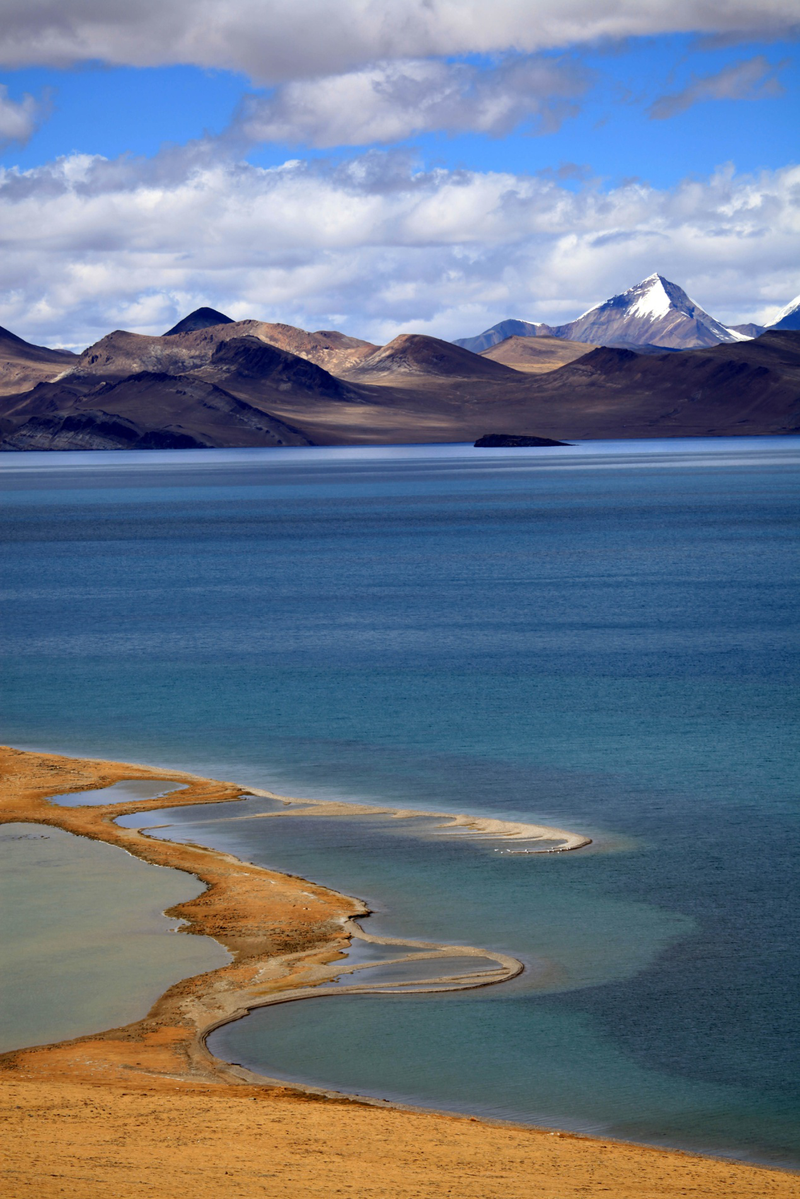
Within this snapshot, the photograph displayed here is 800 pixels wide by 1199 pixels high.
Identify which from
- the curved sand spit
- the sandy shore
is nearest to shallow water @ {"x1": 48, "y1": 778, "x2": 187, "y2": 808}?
the curved sand spit

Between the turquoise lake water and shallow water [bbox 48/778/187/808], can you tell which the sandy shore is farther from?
shallow water [bbox 48/778/187/808]

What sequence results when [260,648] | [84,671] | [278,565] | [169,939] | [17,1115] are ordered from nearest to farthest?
[17,1115]
[169,939]
[84,671]
[260,648]
[278,565]

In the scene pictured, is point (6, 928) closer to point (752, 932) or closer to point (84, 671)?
point (752, 932)

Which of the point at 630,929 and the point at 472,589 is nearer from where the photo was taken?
the point at 630,929

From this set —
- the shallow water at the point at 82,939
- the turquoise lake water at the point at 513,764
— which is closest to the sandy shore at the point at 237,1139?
the shallow water at the point at 82,939

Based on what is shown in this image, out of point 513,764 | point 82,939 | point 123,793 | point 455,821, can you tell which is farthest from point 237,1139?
point 513,764

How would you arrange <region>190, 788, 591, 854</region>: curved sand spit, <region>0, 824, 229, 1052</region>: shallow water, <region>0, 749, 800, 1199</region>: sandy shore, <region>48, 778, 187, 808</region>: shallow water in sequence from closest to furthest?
<region>0, 749, 800, 1199</region>: sandy shore
<region>0, 824, 229, 1052</region>: shallow water
<region>190, 788, 591, 854</region>: curved sand spit
<region>48, 778, 187, 808</region>: shallow water

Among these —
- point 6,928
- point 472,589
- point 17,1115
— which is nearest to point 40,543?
point 472,589
